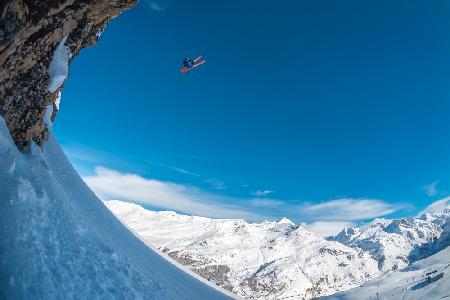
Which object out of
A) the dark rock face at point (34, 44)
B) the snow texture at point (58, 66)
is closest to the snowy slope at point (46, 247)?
the dark rock face at point (34, 44)

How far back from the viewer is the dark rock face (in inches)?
610

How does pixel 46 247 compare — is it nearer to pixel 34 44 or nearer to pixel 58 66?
pixel 34 44

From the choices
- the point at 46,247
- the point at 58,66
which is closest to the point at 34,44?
the point at 58,66

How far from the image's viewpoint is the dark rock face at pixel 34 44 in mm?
15498

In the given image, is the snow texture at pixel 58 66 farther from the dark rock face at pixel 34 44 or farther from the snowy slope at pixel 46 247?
the snowy slope at pixel 46 247

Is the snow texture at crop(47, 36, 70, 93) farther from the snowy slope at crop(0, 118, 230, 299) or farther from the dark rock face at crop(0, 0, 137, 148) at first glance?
the snowy slope at crop(0, 118, 230, 299)

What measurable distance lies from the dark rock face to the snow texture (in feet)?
1.11

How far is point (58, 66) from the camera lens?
70.7 feet

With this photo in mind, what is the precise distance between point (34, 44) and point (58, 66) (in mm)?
3545

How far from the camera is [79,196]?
90.8 ft

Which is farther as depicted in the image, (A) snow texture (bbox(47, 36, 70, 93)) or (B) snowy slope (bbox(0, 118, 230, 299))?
(A) snow texture (bbox(47, 36, 70, 93))

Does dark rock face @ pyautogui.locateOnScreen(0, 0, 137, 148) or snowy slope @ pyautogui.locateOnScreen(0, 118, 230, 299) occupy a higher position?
dark rock face @ pyautogui.locateOnScreen(0, 0, 137, 148)

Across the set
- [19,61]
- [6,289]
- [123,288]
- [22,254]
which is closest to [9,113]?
[19,61]

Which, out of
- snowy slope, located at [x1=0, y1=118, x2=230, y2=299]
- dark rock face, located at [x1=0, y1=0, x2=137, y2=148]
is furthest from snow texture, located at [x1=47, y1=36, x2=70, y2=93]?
snowy slope, located at [x1=0, y1=118, x2=230, y2=299]
